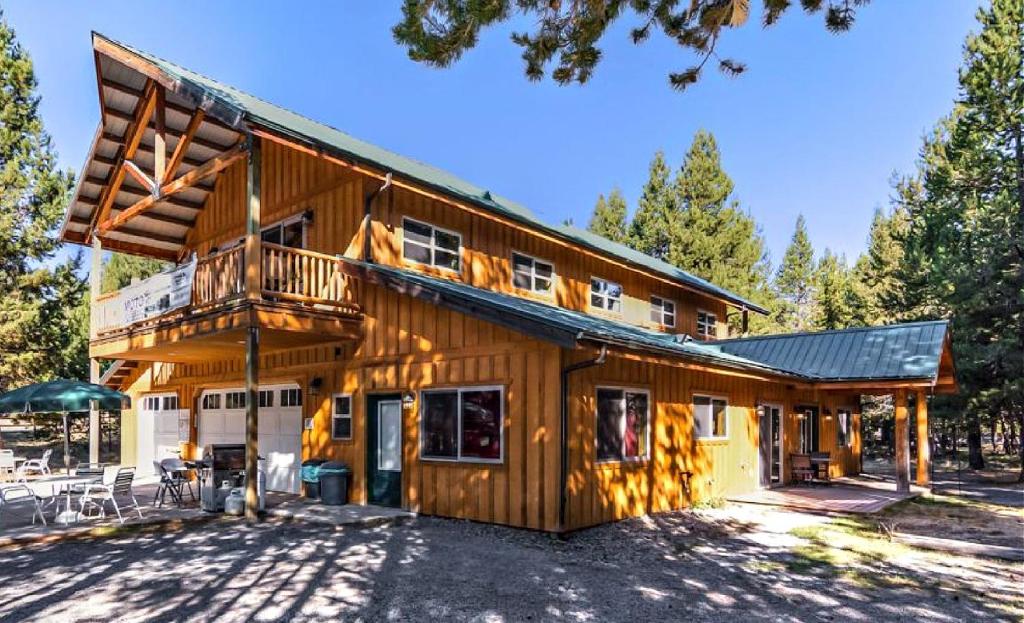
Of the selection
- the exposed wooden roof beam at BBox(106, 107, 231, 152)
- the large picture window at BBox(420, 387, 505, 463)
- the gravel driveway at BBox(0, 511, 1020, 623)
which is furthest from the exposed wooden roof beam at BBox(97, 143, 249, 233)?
the gravel driveway at BBox(0, 511, 1020, 623)

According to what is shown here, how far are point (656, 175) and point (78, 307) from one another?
27.3 m

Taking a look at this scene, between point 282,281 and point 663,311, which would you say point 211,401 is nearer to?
point 282,281

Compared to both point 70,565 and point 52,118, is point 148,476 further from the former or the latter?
point 52,118

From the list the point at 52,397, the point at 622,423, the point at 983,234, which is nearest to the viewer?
the point at 622,423

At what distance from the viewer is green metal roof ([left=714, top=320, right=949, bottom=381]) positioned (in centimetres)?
1502

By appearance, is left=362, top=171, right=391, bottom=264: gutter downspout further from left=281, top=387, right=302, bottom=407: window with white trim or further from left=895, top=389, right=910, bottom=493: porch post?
left=895, top=389, right=910, bottom=493: porch post

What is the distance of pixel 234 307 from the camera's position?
1028 centimetres

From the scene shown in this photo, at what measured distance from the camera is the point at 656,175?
34.6 metres

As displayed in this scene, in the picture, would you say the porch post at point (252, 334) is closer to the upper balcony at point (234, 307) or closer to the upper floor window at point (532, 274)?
the upper balcony at point (234, 307)

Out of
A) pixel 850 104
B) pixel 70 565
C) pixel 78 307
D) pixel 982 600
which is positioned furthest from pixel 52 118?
pixel 982 600

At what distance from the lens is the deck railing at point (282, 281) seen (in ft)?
34.9

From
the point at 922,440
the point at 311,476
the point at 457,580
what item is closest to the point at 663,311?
the point at 922,440

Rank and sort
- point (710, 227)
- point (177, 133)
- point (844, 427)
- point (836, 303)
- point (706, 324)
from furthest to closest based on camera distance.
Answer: point (710, 227) < point (836, 303) < point (706, 324) < point (844, 427) < point (177, 133)

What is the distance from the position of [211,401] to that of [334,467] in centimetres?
595
